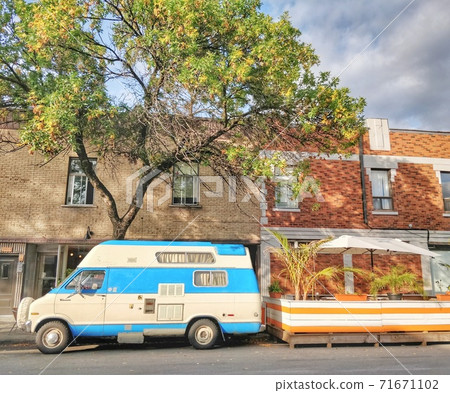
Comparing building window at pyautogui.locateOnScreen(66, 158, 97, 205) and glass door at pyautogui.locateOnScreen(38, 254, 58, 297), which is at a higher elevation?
building window at pyautogui.locateOnScreen(66, 158, 97, 205)

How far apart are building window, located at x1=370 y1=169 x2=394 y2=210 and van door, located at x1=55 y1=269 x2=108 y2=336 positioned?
470 inches

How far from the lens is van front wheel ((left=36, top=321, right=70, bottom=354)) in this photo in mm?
9320

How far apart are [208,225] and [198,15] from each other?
818 centimetres

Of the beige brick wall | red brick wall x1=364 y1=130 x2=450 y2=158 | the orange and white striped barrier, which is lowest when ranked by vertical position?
the orange and white striped barrier

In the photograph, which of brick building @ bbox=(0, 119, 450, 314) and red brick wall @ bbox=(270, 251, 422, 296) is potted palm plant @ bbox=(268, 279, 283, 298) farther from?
brick building @ bbox=(0, 119, 450, 314)

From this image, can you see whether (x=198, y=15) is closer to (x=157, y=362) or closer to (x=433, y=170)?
(x=157, y=362)

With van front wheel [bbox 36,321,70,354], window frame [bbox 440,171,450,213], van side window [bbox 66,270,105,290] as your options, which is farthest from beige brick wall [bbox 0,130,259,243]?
window frame [bbox 440,171,450,213]

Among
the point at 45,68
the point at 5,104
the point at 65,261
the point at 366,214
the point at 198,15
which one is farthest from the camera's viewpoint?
the point at 366,214

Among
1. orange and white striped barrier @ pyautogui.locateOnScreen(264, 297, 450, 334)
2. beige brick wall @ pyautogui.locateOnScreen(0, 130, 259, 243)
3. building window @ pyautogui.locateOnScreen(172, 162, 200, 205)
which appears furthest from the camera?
building window @ pyautogui.locateOnScreen(172, 162, 200, 205)

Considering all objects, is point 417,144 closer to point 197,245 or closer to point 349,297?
point 349,297

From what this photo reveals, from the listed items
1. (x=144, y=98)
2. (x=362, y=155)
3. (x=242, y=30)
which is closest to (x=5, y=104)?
(x=144, y=98)

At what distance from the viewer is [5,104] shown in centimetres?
1218

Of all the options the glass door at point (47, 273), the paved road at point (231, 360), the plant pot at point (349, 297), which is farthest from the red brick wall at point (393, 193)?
the glass door at point (47, 273)

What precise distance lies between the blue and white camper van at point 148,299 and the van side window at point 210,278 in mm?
25
